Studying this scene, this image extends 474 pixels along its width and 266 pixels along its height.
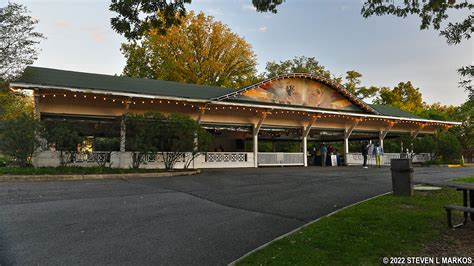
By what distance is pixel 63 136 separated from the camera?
13336 mm

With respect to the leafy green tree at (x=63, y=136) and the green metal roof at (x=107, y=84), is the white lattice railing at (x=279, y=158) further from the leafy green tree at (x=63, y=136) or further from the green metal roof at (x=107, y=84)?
the leafy green tree at (x=63, y=136)

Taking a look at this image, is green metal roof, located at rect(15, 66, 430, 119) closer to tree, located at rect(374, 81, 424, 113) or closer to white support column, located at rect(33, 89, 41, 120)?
white support column, located at rect(33, 89, 41, 120)

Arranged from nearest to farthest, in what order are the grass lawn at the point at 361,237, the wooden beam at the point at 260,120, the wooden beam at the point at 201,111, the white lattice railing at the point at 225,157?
the grass lawn at the point at 361,237 < the wooden beam at the point at 201,111 < the white lattice railing at the point at 225,157 < the wooden beam at the point at 260,120

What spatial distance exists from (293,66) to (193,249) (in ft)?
144

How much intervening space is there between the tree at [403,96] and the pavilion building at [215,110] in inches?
967

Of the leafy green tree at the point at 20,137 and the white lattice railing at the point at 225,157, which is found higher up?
the leafy green tree at the point at 20,137

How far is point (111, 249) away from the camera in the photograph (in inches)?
172

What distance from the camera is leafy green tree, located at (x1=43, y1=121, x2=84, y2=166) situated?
13336 millimetres

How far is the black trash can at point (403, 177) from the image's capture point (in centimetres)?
845

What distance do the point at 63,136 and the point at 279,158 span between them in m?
13.2

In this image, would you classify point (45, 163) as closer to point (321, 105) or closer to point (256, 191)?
point (256, 191)

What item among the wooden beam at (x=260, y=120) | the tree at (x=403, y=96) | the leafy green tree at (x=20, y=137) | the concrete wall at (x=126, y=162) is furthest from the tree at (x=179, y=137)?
the tree at (x=403, y=96)

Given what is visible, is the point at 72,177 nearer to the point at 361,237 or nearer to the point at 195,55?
the point at 361,237

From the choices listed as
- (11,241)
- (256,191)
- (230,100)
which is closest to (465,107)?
(256,191)
